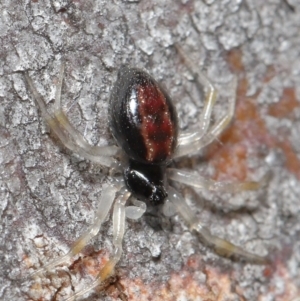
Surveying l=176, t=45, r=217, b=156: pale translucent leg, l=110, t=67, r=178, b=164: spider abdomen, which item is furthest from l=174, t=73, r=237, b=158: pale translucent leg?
l=110, t=67, r=178, b=164: spider abdomen

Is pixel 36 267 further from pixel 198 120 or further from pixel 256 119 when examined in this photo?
pixel 256 119

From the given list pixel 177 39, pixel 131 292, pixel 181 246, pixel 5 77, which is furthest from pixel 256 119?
pixel 5 77

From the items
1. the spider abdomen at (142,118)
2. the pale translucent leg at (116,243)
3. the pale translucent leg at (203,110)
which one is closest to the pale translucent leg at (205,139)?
the pale translucent leg at (203,110)

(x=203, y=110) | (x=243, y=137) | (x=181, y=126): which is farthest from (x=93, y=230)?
(x=243, y=137)

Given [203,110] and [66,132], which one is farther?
[203,110]

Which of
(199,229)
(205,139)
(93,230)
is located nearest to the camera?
(93,230)

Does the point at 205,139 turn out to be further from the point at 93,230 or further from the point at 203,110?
the point at 93,230
